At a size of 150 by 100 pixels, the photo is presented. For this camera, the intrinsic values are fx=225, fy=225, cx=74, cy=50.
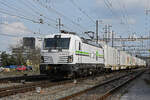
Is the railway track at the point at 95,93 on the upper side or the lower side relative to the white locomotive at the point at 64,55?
lower

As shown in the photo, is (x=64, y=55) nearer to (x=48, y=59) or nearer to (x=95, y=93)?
(x=48, y=59)

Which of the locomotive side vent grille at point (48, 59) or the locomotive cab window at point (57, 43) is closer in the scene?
the locomotive side vent grille at point (48, 59)

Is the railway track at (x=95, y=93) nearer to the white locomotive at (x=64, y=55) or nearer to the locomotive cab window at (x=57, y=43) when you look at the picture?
the white locomotive at (x=64, y=55)

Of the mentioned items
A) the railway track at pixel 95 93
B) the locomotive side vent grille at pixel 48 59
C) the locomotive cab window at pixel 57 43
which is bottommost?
the railway track at pixel 95 93

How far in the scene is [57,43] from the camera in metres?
18.6

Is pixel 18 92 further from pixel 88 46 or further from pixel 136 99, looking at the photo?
pixel 88 46

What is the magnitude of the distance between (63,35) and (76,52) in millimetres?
1801

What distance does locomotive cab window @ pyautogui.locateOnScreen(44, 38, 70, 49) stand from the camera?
60.3ft

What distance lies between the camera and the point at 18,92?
1248cm

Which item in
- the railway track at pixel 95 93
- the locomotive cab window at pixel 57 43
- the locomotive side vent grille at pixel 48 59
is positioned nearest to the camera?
the railway track at pixel 95 93

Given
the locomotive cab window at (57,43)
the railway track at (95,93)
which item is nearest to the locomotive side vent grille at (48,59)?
the locomotive cab window at (57,43)

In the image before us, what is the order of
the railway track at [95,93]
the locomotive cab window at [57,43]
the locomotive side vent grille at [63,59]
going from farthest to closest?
the locomotive cab window at [57,43] < the locomotive side vent grille at [63,59] < the railway track at [95,93]

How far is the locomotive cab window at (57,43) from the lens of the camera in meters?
18.4

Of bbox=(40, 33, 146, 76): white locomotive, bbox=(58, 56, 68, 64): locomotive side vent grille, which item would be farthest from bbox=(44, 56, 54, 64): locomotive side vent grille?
bbox=(58, 56, 68, 64): locomotive side vent grille
